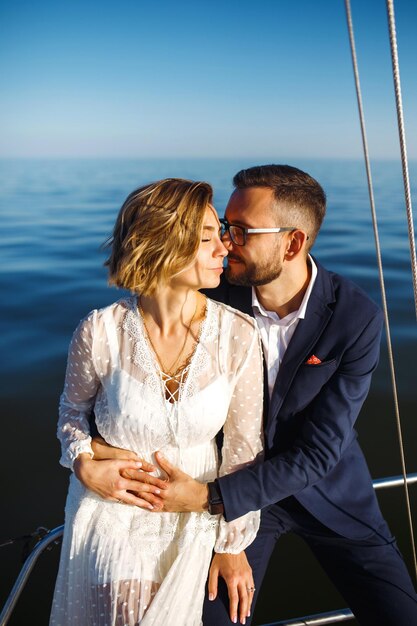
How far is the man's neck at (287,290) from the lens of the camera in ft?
6.72

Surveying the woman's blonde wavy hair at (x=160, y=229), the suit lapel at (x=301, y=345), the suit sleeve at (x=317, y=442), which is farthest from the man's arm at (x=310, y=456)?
the woman's blonde wavy hair at (x=160, y=229)

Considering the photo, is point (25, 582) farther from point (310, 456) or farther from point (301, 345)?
point (301, 345)

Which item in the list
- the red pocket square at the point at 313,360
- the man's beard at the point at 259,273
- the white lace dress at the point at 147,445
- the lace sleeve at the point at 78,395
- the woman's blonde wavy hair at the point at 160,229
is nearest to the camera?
the white lace dress at the point at 147,445

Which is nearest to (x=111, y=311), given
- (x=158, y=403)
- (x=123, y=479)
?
(x=158, y=403)

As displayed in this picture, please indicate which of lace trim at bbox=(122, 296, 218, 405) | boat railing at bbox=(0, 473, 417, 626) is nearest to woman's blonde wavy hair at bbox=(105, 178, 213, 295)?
lace trim at bbox=(122, 296, 218, 405)

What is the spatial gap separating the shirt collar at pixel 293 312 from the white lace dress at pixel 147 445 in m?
0.19

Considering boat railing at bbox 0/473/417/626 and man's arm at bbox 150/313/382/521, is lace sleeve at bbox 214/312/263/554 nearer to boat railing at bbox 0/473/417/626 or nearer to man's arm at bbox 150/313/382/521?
man's arm at bbox 150/313/382/521

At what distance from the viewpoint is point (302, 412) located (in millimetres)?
1937

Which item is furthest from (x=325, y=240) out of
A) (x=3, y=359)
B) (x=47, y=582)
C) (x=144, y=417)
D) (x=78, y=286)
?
(x=144, y=417)

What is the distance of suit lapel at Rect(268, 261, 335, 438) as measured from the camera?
6.23ft

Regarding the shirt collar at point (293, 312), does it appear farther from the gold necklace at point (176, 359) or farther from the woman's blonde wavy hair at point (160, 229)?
the woman's blonde wavy hair at point (160, 229)

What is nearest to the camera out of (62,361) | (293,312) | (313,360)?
(313,360)

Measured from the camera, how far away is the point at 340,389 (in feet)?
6.18

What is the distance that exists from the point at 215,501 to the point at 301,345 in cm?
58
